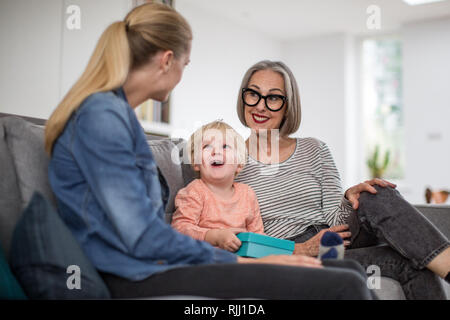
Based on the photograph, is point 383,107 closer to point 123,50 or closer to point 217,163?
point 217,163

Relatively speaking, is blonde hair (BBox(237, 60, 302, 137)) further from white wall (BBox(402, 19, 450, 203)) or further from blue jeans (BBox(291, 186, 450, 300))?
white wall (BBox(402, 19, 450, 203))

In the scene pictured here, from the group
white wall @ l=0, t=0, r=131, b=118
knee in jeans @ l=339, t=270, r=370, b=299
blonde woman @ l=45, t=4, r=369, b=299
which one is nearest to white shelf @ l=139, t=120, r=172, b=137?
white wall @ l=0, t=0, r=131, b=118

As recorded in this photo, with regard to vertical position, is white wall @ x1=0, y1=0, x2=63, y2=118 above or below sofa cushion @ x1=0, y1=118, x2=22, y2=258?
above

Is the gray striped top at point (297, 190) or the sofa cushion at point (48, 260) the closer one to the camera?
the sofa cushion at point (48, 260)

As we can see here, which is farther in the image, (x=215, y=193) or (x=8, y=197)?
(x=215, y=193)

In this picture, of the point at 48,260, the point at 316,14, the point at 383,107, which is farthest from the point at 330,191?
the point at 383,107

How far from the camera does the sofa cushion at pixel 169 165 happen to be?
1.67 meters

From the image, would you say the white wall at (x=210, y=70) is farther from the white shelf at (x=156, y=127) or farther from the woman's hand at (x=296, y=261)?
the woman's hand at (x=296, y=261)

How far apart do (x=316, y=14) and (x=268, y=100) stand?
468 centimetres

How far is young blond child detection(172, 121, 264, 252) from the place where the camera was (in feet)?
5.30

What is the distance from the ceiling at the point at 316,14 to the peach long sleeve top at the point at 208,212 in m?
4.36

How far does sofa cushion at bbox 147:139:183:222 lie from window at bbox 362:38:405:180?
216 inches

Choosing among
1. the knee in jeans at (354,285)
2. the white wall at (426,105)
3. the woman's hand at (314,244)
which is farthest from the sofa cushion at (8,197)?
the white wall at (426,105)

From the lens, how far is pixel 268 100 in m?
2.04
